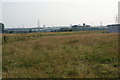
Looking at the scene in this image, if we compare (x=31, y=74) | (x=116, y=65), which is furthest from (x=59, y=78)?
(x=116, y=65)

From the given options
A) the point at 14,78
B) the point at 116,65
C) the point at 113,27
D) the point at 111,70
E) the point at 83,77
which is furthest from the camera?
the point at 113,27

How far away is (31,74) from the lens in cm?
492

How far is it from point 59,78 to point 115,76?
1.99m

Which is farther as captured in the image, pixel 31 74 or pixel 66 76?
pixel 31 74

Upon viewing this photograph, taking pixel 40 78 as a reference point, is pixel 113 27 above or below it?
above

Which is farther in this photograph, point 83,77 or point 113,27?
point 113,27

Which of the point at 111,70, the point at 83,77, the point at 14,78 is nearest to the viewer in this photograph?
the point at 83,77

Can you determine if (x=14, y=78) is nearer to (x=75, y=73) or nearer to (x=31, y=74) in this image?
(x=31, y=74)

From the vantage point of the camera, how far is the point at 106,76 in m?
4.50

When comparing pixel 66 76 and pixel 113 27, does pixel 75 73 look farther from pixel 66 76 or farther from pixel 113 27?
pixel 113 27

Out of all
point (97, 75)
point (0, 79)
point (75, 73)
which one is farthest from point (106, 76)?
point (0, 79)

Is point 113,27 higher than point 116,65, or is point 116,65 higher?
point 113,27

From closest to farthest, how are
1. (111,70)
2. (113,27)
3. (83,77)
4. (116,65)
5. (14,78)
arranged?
(83,77)
(14,78)
(111,70)
(116,65)
(113,27)

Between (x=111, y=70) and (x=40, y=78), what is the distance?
286 cm
